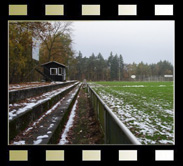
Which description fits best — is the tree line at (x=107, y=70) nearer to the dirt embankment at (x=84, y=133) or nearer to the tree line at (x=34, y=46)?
the tree line at (x=34, y=46)

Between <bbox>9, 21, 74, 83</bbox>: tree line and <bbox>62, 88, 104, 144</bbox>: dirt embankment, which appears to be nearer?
<bbox>62, 88, 104, 144</bbox>: dirt embankment

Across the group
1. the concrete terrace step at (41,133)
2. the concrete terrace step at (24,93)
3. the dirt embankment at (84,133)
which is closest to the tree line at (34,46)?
the concrete terrace step at (24,93)

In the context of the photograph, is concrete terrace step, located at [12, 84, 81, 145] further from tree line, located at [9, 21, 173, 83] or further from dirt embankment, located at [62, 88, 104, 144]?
tree line, located at [9, 21, 173, 83]

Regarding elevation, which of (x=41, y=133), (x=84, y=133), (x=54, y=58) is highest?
(x=54, y=58)

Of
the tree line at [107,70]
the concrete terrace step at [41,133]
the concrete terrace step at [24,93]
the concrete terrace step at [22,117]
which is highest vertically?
the tree line at [107,70]

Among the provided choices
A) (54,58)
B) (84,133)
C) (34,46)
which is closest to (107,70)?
(54,58)

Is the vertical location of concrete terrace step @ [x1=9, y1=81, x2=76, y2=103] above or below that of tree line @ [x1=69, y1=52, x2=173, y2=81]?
below

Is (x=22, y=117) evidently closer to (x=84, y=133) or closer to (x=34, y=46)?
(x=84, y=133)

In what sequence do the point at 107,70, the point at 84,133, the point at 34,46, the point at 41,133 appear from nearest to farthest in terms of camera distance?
the point at 41,133 < the point at 84,133 < the point at 34,46 < the point at 107,70

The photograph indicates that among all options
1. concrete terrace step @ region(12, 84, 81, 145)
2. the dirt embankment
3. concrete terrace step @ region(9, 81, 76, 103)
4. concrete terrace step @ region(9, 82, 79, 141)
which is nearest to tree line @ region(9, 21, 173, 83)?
concrete terrace step @ region(9, 81, 76, 103)

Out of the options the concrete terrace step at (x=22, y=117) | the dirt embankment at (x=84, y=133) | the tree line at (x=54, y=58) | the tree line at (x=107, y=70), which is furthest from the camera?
the tree line at (x=107, y=70)

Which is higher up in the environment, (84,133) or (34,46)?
(34,46)

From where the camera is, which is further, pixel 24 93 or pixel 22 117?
pixel 24 93
